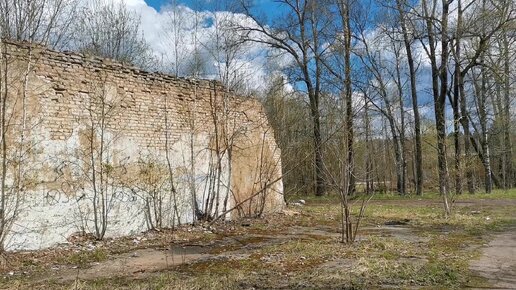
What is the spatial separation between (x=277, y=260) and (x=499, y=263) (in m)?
3.75

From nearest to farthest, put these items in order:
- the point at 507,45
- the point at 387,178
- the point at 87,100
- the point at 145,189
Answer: the point at 87,100
the point at 145,189
the point at 507,45
the point at 387,178

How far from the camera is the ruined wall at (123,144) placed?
857cm

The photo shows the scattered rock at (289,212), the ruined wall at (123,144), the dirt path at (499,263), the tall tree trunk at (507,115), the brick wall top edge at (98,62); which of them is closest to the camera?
the dirt path at (499,263)

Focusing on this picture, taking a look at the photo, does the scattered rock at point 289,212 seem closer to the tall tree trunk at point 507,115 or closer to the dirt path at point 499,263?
the dirt path at point 499,263

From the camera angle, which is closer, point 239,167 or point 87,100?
point 87,100

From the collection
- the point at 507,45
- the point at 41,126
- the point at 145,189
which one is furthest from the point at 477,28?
the point at 41,126

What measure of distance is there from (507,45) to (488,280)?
21253mm

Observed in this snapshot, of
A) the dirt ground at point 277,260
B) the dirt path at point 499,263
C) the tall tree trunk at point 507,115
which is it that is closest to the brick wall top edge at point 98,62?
the dirt ground at point 277,260

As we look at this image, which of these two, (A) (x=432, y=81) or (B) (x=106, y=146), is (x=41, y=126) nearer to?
(B) (x=106, y=146)

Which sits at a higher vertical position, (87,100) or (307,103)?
(307,103)

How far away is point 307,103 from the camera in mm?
27672

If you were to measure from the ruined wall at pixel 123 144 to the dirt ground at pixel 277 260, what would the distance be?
0.63 meters

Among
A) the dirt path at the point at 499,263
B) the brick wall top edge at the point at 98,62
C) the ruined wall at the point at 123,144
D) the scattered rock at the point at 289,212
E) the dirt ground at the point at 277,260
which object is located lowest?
the dirt path at the point at 499,263

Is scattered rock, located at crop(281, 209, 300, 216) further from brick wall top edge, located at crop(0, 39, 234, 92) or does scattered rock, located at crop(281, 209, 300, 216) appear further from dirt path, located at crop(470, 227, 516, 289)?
dirt path, located at crop(470, 227, 516, 289)
